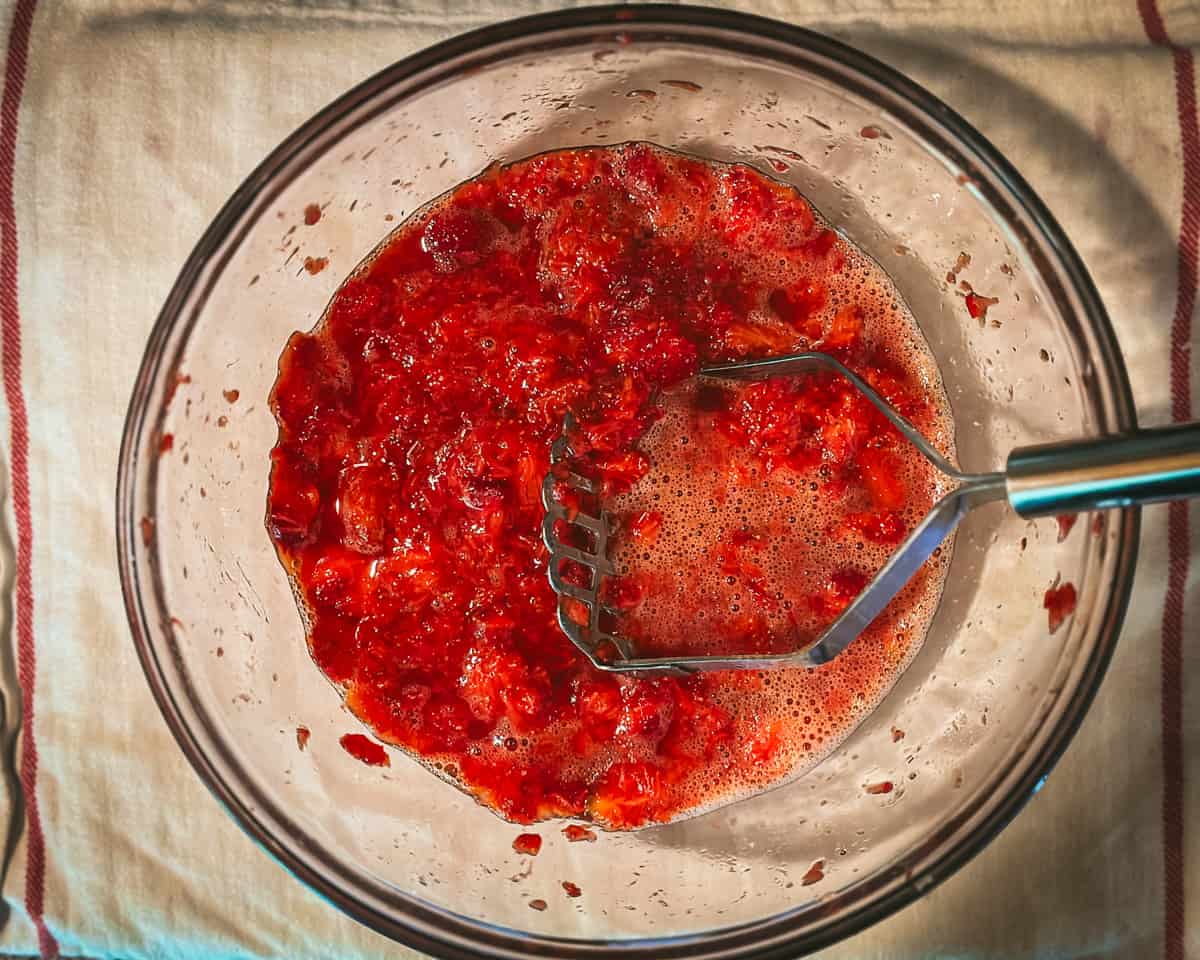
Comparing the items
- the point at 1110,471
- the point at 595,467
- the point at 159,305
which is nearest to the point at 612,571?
the point at 595,467

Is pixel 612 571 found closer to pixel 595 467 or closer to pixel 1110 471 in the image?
pixel 595 467

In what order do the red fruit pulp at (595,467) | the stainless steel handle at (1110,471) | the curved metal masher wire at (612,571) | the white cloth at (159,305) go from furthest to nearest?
the white cloth at (159,305)
the red fruit pulp at (595,467)
the curved metal masher wire at (612,571)
the stainless steel handle at (1110,471)

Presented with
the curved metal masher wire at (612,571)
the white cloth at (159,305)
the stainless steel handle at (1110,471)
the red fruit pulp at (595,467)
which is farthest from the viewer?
the white cloth at (159,305)

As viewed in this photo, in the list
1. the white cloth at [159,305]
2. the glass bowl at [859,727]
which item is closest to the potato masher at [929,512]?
the glass bowl at [859,727]

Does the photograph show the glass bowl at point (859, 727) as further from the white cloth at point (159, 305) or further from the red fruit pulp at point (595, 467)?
the white cloth at point (159, 305)

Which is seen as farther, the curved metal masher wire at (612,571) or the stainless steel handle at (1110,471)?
the curved metal masher wire at (612,571)

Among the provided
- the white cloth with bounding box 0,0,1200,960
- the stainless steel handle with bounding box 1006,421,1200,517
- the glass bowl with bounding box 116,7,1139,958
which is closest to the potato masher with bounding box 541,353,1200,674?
the stainless steel handle with bounding box 1006,421,1200,517

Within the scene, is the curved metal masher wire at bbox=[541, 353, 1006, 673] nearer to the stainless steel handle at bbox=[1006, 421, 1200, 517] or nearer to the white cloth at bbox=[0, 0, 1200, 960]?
the stainless steel handle at bbox=[1006, 421, 1200, 517]
